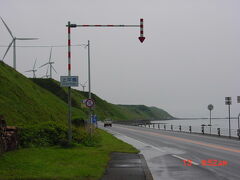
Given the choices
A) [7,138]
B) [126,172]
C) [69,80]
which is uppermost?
[69,80]

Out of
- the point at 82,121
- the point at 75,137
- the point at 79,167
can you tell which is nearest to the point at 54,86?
the point at 82,121

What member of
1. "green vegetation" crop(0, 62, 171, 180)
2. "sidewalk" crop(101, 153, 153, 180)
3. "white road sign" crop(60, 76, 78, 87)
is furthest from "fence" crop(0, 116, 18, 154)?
"sidewalk" crop(101, 153, 153, 180)

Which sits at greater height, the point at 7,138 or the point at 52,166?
the point at 7,138

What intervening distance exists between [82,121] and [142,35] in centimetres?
1907

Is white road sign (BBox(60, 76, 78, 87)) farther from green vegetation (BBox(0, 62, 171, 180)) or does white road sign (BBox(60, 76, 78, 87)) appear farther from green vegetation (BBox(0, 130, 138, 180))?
green vegetation (BBox(0, 130, 138, 180))

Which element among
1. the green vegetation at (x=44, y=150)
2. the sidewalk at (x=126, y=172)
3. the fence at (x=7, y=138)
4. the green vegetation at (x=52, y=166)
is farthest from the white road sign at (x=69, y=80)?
the sidewalk at (x=126, y=172)

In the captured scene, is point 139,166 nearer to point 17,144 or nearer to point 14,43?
point 17,144

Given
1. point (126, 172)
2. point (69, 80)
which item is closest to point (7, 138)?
point (69, 80)

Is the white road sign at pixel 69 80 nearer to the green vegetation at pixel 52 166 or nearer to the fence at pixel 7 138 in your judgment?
the fence at pixel 7 138

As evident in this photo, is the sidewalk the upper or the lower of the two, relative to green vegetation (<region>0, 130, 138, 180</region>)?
lower

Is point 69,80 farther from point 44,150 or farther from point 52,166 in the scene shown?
point 52,166

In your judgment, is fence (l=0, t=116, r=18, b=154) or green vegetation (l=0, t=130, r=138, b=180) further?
fence (l=0, t=116, r=18, b=154)

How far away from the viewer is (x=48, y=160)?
1225 cm

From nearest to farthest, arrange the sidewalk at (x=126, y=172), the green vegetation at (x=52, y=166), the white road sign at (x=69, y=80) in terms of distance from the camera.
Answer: the green vegetation at (x=52, y=166) → the sidewalk at (x=126, y=172) → the white road sign at (x=69, y=80)
